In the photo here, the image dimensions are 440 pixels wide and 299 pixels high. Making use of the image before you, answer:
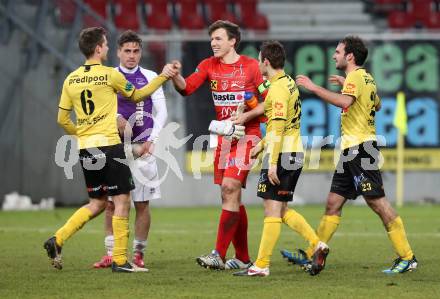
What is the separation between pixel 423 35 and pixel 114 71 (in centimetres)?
1217

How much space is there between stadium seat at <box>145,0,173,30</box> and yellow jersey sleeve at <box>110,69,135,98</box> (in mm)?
13216

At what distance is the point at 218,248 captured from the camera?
960 centimetres

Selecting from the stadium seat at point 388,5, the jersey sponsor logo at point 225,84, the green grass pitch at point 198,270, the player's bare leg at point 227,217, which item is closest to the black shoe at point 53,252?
the green grass pitch at point 198,270

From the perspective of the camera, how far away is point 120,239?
921cm

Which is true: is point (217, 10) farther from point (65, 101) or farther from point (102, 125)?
point (102, 125)

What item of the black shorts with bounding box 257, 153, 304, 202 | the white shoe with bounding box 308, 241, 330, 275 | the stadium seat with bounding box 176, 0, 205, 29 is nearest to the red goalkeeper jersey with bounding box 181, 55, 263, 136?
the black shorts with bounding box 257, 153, 304, 202

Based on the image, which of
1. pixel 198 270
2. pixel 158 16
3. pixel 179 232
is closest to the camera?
pixel 198 270

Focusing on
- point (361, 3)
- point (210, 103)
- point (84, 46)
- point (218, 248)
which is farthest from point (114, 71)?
point (361, 3)

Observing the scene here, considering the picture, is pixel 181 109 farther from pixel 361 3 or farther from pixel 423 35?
pixel 361 3

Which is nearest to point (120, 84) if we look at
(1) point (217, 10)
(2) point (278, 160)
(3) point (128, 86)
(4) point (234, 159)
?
(3) point (128, 86)

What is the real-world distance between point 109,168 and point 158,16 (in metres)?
13.6

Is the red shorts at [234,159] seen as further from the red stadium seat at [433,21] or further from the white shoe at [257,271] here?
the red stadium seat at [433,21]

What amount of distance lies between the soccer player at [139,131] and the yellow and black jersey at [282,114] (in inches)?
53.2

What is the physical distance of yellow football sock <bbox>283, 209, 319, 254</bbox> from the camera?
9.16 m
